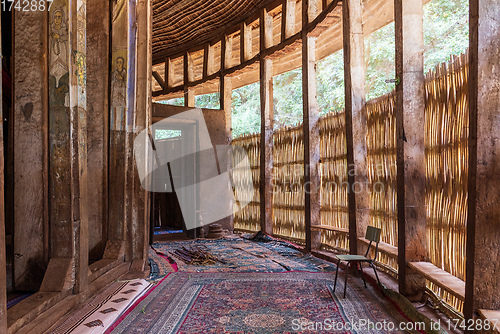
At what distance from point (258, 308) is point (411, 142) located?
7.18 feet

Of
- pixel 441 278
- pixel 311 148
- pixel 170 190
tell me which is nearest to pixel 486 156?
pixel 441 278

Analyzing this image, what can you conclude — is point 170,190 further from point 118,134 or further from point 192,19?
point 118,134

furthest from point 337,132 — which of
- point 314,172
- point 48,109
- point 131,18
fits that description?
point 48,109

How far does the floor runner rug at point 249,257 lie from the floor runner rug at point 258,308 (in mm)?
519

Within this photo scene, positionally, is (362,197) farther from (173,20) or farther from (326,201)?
(173,20)

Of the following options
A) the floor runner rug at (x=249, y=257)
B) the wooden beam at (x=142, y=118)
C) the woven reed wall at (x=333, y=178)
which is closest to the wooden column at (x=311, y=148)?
the woven reed wall at (x=333, y=178)

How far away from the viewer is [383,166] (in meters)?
4.97

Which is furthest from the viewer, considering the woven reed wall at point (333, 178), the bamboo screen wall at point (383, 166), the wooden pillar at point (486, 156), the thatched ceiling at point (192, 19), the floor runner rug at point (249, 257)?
the thatched ceiling at point (192, 19)

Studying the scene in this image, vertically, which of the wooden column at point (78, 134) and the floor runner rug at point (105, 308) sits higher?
the wooden column at point (78, 134)

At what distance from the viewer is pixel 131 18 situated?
565cm

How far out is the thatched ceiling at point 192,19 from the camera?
859 centimetres

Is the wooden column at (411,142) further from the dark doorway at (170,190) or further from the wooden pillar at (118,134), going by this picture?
the dark doorway at (170,190)

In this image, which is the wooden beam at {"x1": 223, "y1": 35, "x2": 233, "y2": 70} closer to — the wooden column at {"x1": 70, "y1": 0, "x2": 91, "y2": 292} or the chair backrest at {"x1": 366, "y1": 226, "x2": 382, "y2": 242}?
the wooden column at {"x1": 70, "y1": 0, "x2": 91, "y2": 292}

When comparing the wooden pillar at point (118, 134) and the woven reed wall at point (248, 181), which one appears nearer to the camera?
the wooden pillar at point (118, 134)
